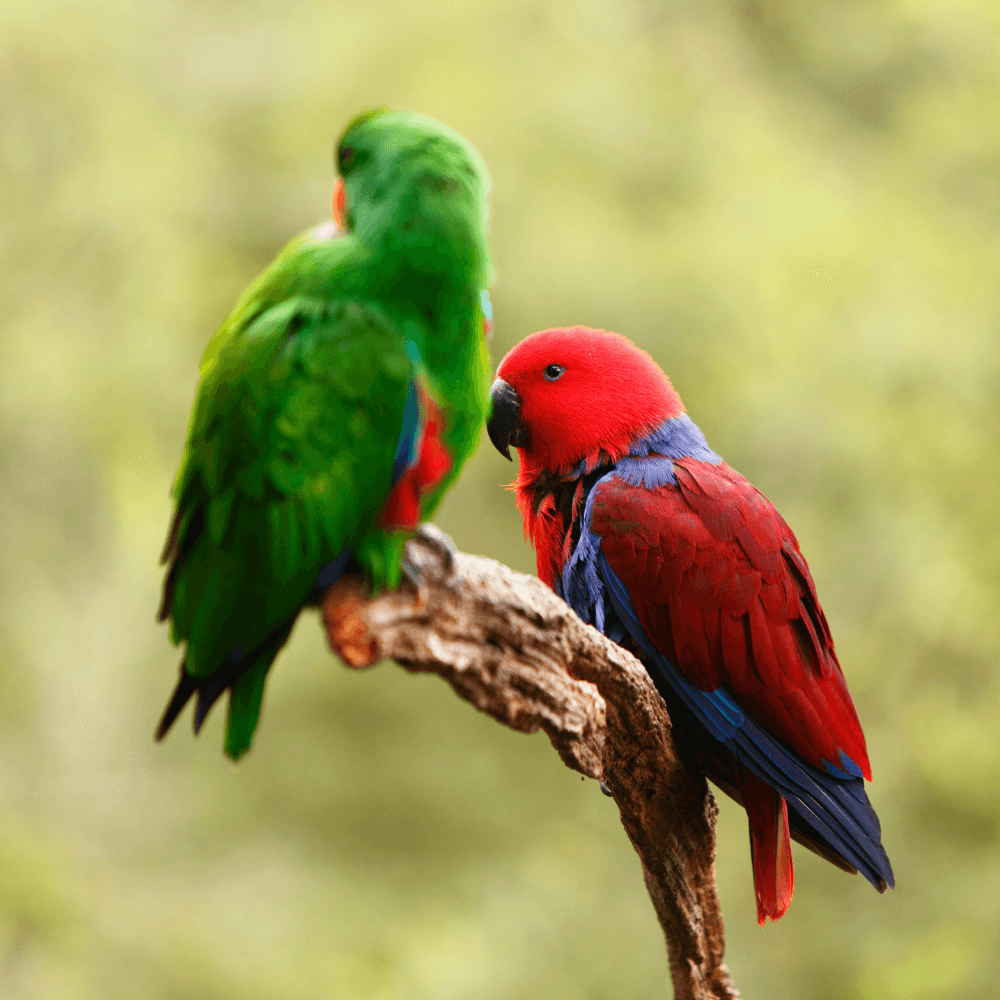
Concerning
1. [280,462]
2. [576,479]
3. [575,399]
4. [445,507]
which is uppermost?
[445,507]

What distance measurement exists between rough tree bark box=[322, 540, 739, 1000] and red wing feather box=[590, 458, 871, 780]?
0.57 ft

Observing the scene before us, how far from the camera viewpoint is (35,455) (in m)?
4.69

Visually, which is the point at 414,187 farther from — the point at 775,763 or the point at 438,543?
the point at 775,763

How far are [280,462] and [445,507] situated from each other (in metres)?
3.39

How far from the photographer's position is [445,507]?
455cm

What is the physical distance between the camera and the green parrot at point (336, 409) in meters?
1.17

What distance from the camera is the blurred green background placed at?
435 cm

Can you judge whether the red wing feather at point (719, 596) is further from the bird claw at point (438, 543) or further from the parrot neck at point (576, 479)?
the bird claw at point (438, 543)

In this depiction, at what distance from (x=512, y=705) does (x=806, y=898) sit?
3.72 meters

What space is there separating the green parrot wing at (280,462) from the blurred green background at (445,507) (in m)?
3.21

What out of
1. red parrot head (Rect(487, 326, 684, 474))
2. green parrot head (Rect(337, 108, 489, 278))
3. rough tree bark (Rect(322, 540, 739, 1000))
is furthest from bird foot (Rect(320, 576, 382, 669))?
red parrot head (Rect(487, 326, 684, 474))

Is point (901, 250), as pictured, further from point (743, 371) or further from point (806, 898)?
point (806, 898)

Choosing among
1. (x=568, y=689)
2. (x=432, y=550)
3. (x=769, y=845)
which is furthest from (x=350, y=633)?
(x=769, y=845)

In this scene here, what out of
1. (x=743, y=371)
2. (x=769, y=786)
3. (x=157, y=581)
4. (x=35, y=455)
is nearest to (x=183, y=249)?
(x=35, y=455)
